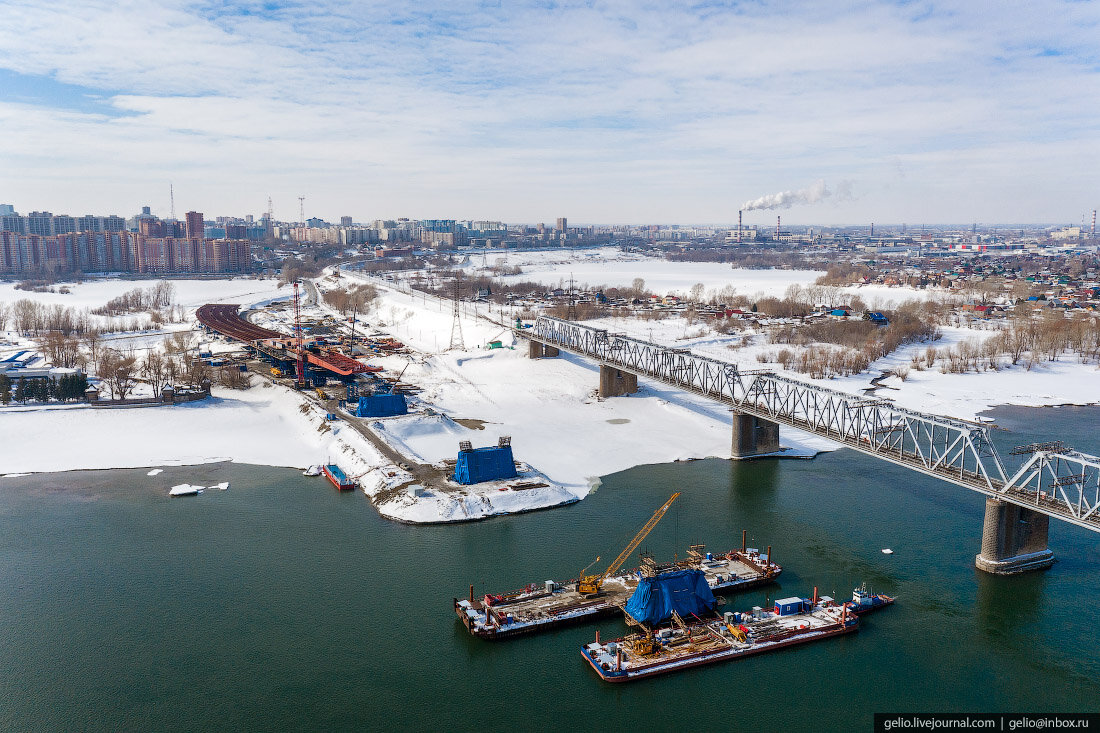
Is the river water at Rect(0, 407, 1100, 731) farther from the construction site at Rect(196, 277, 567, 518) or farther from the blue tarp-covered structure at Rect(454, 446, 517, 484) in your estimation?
the blue tarp-covered structure at Rect(454, 446, 517, 484)

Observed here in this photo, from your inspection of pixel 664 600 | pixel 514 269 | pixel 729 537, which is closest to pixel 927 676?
pixel 664 600

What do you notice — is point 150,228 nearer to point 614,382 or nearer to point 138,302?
point 138,302

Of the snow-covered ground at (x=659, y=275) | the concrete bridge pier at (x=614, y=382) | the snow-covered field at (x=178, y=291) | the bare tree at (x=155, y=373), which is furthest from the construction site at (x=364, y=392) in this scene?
the snow-covered ground at (x=659, y=275)

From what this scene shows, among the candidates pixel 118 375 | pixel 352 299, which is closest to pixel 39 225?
pixel 352 299

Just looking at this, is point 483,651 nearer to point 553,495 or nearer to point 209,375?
point 553,495

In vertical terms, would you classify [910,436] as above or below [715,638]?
above

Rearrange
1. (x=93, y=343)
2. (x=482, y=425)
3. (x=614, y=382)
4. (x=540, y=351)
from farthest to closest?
(x=93, y=343), (x=540, y=351), (x=614, y=382), (x=482, y=425)
